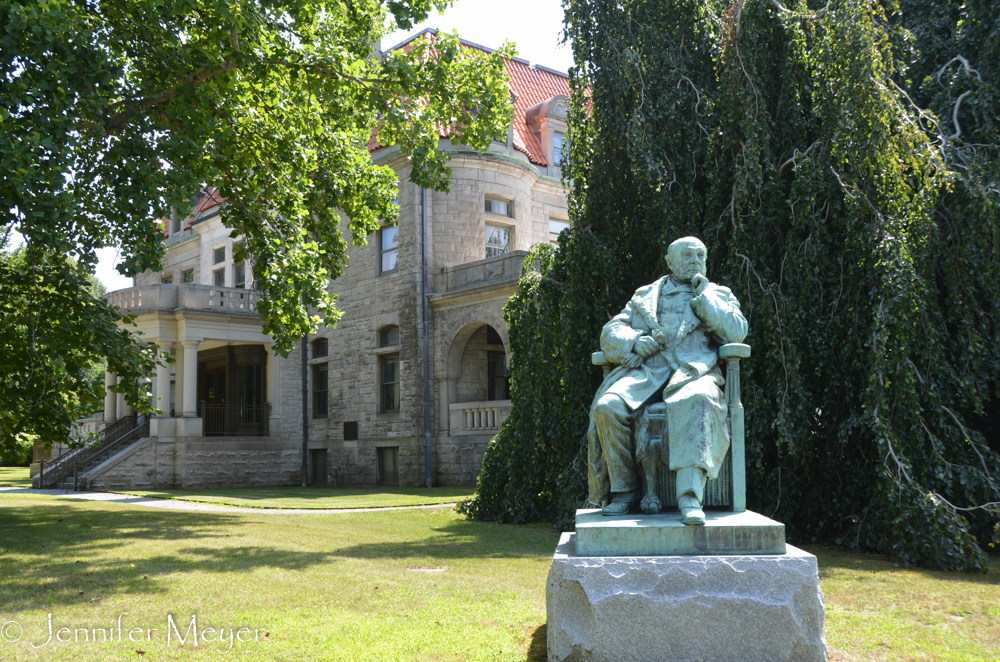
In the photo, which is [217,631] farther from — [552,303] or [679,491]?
[552,303]

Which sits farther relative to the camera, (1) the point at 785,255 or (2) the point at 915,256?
(1) the point at 785,255

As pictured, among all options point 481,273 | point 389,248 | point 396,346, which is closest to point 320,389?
point 396,346

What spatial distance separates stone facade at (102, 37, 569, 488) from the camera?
2197 centimetres

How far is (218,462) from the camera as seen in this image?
23.9m

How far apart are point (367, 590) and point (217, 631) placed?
151 centimetres

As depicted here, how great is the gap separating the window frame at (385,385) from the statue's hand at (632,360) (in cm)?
1838

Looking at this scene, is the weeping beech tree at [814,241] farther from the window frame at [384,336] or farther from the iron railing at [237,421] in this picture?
the iron railing at [237,421]

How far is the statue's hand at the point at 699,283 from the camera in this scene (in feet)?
18.8

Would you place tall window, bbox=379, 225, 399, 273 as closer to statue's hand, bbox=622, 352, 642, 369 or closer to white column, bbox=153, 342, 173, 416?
white column, bbox=153, 342, 173, 416

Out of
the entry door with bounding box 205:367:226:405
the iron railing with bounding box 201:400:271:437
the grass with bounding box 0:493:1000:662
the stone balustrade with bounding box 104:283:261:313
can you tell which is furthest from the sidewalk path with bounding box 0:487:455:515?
the entry door with bounding box 205:367:226:405

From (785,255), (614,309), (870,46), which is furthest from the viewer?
(614,309)

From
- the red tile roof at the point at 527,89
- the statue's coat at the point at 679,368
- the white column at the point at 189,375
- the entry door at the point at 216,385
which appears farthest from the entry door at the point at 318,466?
the statue's coat at the point at 679,368

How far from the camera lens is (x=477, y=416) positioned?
2136 cm

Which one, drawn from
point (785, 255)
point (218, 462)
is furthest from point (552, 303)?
point (218, 462)
